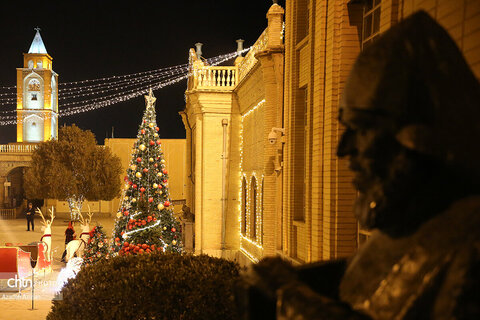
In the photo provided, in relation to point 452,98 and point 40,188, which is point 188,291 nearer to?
point 452,98

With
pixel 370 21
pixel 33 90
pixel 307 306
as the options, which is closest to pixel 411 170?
pixel 307 306

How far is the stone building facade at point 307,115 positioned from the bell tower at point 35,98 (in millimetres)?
53841

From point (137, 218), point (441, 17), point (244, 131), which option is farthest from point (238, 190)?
point (441, 17)

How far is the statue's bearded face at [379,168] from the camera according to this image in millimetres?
1518

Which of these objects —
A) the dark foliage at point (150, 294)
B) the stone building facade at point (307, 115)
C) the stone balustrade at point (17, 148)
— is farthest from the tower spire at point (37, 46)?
the dark foliage at point (150, 294)

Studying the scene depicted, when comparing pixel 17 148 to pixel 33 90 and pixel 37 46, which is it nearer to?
pixel 33 90

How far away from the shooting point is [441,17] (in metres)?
3.66

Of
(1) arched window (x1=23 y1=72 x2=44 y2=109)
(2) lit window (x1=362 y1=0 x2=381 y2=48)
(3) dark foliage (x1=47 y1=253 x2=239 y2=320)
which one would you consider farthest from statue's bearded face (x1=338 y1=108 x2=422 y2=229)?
(1) arched window (x1=23 y1=72 x2=44 y2=109)

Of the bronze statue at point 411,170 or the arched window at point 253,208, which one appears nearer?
the bronze statue at point 411,170

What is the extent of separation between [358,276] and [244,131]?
53.5ft

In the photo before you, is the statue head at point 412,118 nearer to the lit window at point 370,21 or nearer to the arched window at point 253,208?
the lit window at point 370,21

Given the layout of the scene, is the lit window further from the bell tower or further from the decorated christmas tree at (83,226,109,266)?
the bell tower

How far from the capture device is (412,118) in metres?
1.48

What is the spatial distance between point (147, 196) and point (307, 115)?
8.19 metres
